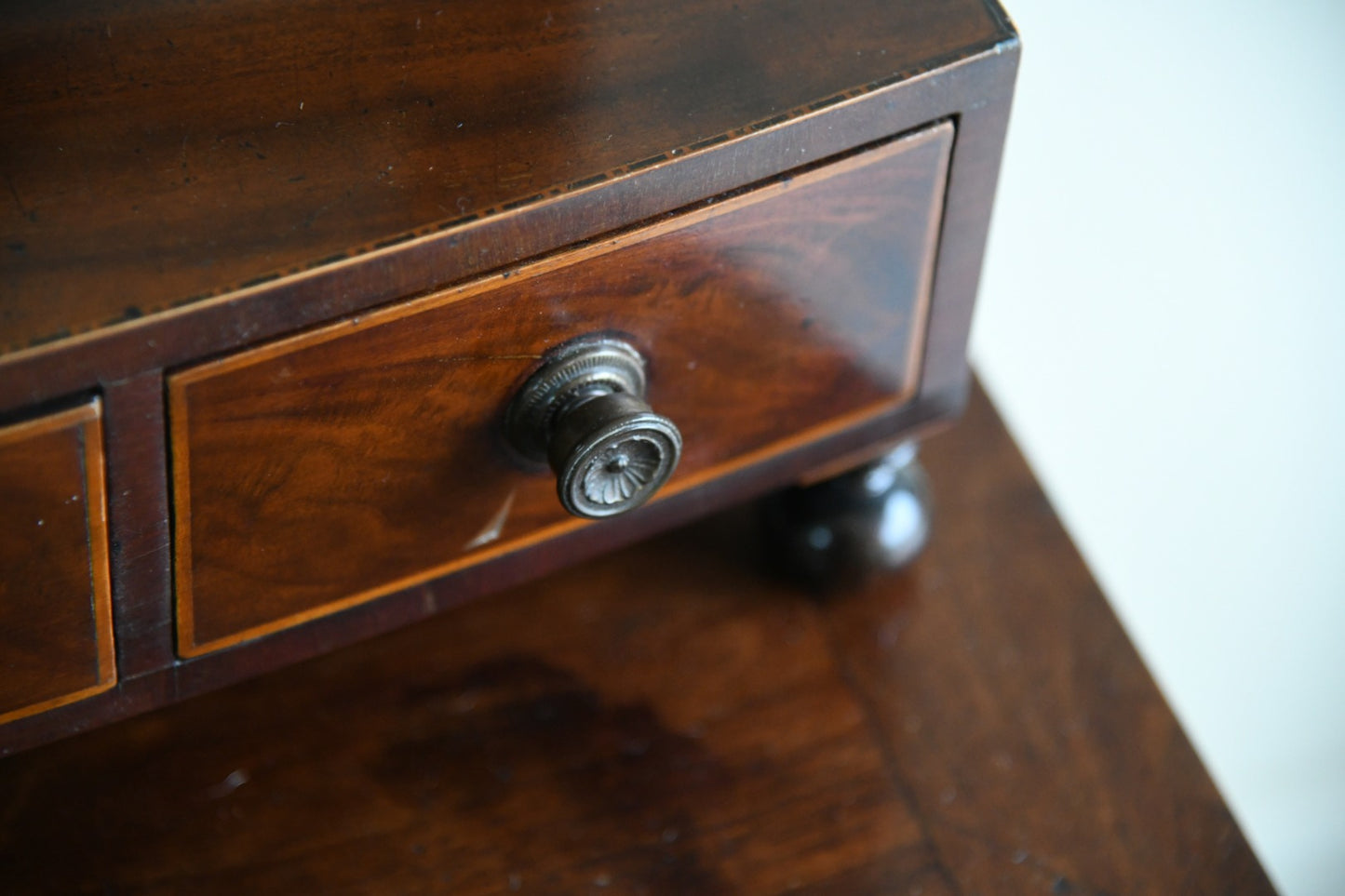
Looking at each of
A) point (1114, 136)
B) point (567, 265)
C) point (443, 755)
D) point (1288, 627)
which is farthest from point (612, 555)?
point (1288, 627)

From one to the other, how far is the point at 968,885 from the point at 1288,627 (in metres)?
0.46

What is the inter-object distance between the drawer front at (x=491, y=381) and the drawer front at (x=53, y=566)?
0.03 meters

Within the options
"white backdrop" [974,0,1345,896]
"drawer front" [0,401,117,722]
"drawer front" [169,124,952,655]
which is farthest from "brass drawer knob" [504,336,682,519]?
"white backdrop" [974,0,1345,896]

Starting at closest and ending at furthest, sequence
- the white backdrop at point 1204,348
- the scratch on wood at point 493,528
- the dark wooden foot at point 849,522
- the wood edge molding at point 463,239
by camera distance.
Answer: the wood edge molding at point 463,239 → the scratch on wood at point 493,528 → the dark wooden foot at point 849,522 → the white backdrop at point 1204,348

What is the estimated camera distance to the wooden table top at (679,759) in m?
0.63

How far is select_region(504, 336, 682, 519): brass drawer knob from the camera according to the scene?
51cm

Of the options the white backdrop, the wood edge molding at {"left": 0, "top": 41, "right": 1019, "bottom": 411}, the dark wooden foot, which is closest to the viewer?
the wood edge molding at {"left": 0, "top": 41, "right": 1019, "bottom": 411}

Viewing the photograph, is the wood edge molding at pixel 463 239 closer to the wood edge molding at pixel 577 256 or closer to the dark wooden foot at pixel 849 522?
the wood edge molding at pixel 577 256

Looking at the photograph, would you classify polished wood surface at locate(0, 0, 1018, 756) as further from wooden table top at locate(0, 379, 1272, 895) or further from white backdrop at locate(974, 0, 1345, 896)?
white backdrop at locate(974, 0, 1345, 896)

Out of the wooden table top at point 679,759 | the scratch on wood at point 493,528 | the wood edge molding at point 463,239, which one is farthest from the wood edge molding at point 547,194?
the wooden table top at point 679,759

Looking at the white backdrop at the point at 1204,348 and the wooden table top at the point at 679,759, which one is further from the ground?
the white backdrop at the point at 1204,348

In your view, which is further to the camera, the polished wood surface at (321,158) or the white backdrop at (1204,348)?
the white backdrop at (1204,348)

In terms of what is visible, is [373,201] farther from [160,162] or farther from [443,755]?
[443,755]

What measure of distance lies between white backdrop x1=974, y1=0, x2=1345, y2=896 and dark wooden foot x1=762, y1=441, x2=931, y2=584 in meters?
0.11
